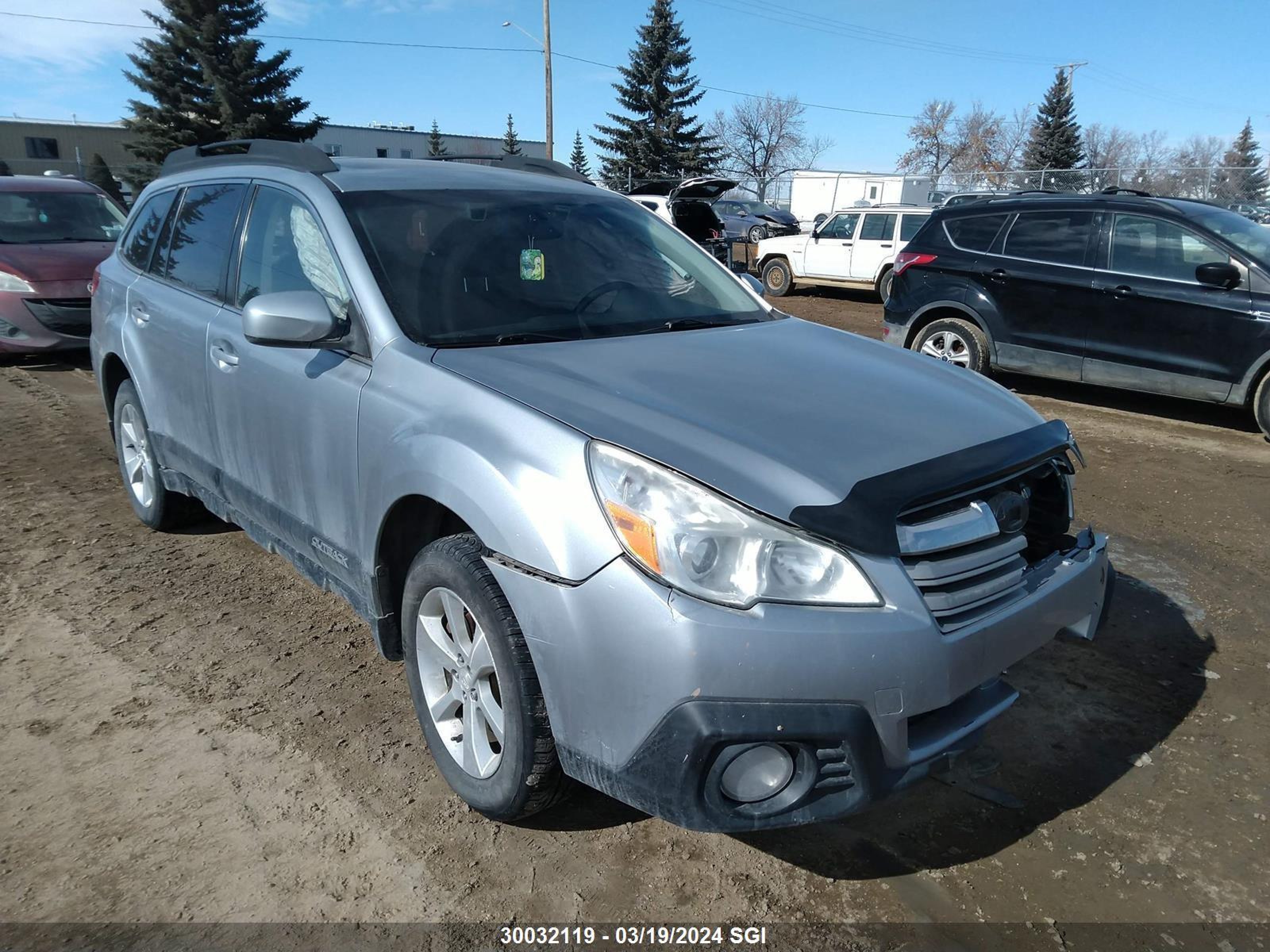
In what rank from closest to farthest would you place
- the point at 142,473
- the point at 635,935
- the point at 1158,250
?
the point at 635,935, the point at 142,473, the point at 1158,250

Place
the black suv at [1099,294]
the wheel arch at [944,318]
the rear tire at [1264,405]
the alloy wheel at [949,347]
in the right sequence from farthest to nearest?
the alloy wheel at [949,347], the wheel arch at [944,318], the black suv at [1099,294], the rear tire at [1264,405]

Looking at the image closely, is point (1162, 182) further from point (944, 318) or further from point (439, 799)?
point (439, 799)

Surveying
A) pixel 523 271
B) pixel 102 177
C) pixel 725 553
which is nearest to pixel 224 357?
pixel 523 271

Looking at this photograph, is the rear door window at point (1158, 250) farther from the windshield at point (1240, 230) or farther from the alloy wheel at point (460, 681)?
the alloy wheel at point (460, 681)

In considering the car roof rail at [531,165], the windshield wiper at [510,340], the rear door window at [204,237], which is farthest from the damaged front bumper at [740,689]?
the car roof rail at [531,165]

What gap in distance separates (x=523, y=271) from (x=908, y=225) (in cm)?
1327

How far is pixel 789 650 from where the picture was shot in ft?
6.40

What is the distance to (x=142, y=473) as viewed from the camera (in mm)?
4742

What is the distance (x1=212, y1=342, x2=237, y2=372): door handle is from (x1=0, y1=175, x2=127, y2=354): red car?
6395 mm

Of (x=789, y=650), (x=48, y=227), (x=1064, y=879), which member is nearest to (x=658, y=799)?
(x=789, y=650)

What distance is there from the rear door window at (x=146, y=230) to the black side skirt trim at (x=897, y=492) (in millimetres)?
3829

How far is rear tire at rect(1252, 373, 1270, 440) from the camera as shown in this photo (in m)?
6.68

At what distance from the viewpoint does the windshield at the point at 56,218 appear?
9.38 metres

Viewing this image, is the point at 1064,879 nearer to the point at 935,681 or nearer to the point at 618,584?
the point at 935,681
